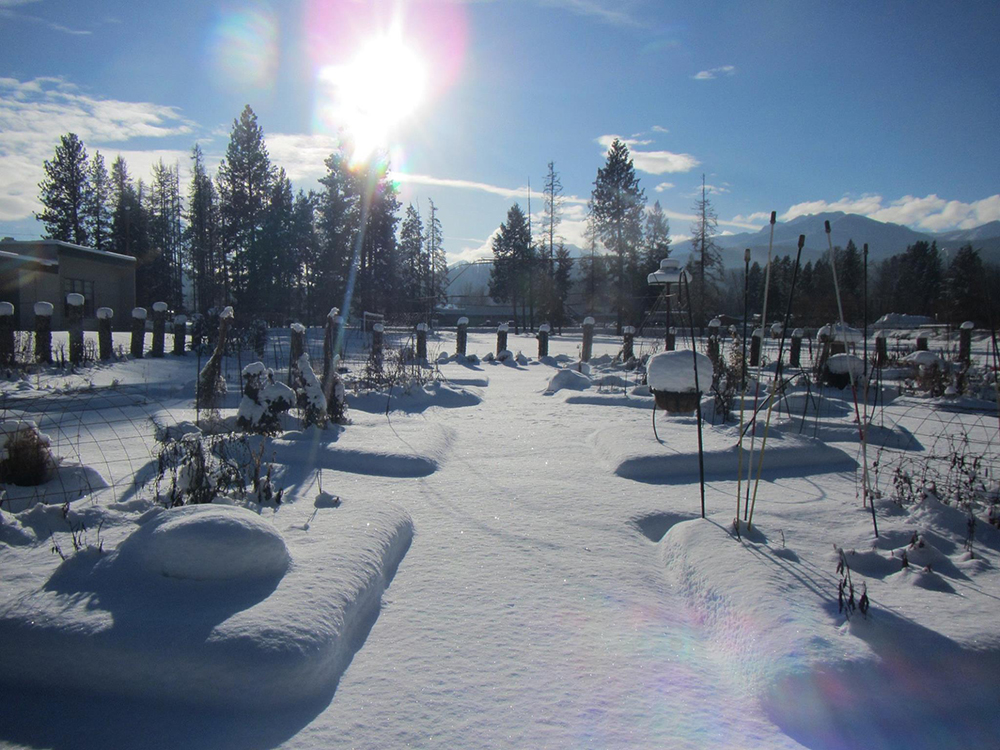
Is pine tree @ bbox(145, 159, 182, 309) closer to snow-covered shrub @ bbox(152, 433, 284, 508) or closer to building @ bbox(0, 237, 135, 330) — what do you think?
building @ bbox(0, 237, 135, 330)

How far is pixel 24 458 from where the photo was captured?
4121mm

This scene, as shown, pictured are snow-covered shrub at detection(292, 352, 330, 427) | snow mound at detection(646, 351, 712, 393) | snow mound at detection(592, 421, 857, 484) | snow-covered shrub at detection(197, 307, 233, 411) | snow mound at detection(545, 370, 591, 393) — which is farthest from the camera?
snow mound at detection(545, 370, 591, 393)

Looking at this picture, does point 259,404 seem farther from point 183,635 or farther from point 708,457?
point 708,457

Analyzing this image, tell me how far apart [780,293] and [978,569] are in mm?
41532

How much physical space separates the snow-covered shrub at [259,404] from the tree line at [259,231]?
24371 mm

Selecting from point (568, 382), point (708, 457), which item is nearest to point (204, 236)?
point (568, 382)

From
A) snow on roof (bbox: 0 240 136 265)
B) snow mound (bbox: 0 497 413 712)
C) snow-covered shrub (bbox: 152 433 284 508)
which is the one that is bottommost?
snow mound (bbox: 0 497 413 712)

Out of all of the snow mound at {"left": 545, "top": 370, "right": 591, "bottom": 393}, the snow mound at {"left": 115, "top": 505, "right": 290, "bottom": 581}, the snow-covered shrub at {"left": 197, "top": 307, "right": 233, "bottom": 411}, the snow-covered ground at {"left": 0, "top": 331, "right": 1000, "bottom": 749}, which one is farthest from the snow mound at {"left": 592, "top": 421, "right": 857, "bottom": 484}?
the snow-covered shrub at {"left": 197, "top": 307, "right": 233, "bottom": 411}

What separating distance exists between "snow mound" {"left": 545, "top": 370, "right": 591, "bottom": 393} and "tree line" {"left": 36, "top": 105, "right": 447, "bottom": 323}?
813 inches

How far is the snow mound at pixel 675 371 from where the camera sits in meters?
7.04

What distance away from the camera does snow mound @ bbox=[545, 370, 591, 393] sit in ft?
35.6

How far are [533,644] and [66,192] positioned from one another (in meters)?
45.3

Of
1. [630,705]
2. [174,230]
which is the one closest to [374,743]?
[630,705]

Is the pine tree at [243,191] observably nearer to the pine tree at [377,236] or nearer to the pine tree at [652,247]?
the pine tree at [377,236]
